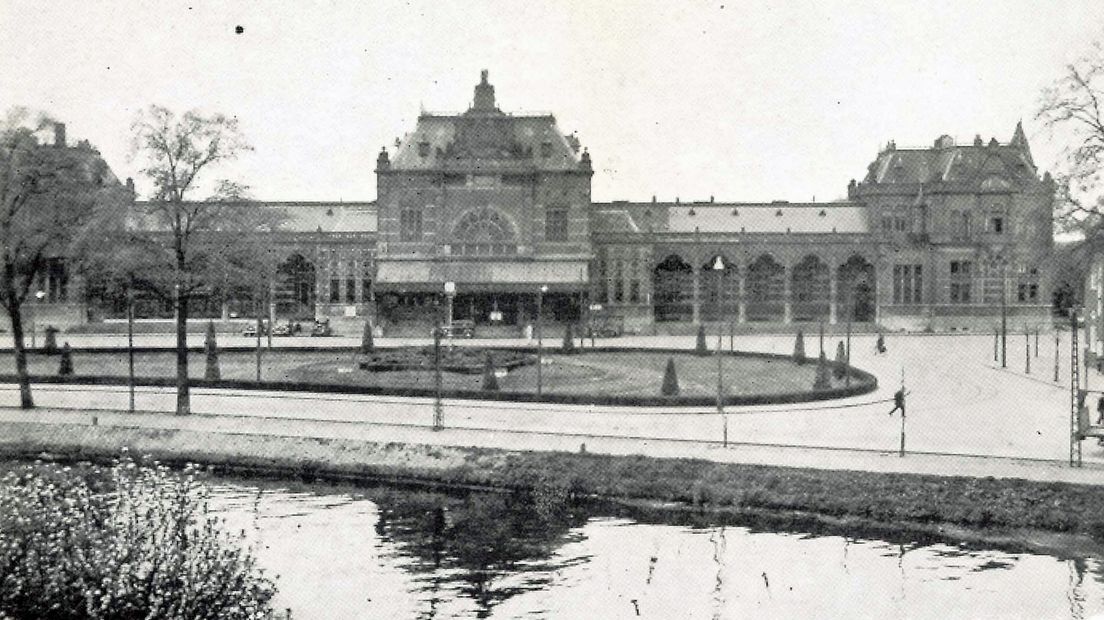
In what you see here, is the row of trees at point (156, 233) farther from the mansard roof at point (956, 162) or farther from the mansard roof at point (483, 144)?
the mansard roof at point (956, 162)

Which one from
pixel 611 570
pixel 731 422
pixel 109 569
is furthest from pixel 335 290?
pixel 109 569

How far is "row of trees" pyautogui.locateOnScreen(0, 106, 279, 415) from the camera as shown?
1133 inches

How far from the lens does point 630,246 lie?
71.4 metres

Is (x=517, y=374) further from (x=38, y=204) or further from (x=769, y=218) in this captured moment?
(x=769, y=218)

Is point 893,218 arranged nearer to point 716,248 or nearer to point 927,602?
point 716,248

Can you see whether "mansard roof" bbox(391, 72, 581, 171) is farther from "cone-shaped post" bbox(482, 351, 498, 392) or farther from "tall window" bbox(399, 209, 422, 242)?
"cone-shaped post" bbox(482, 351, 498, 392)

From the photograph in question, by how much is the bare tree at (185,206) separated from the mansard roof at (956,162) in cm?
5546

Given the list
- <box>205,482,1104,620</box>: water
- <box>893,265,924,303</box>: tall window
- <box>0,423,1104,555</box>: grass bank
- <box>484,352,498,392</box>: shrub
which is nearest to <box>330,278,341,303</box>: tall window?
<box>893,265,924,303</box>: tall window

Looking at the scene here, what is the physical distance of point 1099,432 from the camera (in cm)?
2303

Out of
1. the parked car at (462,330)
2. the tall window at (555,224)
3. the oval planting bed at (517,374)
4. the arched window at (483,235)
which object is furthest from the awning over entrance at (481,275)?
the oval planting bed at (517,374)

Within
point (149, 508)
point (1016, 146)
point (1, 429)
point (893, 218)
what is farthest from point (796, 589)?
point (1016, 146)

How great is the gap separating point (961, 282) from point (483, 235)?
33789mm

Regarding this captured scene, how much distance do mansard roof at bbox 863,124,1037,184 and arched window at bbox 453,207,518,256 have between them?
27801 mm

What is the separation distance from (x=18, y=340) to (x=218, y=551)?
783 inches
